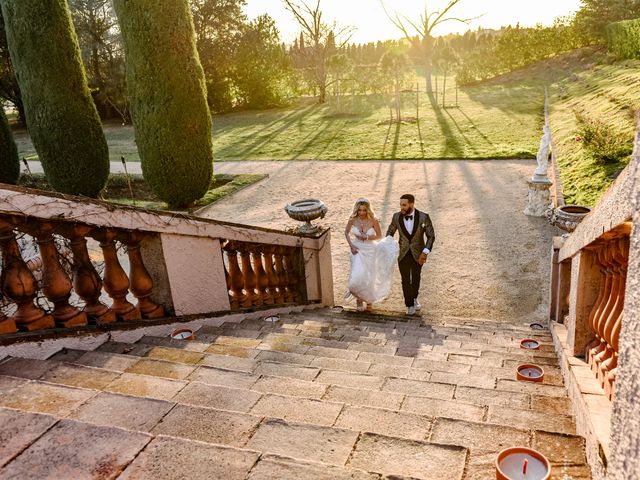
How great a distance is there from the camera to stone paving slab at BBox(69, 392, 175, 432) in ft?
6.57

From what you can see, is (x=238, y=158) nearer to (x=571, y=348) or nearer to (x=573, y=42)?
(x=571, y=348)

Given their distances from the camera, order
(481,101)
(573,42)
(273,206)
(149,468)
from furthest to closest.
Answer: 1. (573,42)
2. (481,101)
3. (273,206)
4. (149,468)

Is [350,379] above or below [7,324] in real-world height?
below

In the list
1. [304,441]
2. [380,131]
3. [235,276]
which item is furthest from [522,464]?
[380,131]

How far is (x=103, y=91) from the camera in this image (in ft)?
108

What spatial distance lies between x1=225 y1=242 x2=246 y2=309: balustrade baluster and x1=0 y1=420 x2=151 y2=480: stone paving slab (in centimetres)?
281

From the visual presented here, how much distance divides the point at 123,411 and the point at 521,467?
5.62ft

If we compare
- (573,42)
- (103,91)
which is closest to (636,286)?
(103,91)

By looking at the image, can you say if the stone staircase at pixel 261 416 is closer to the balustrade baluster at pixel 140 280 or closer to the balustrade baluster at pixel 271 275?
the balustrade baluster at pixel 140 280

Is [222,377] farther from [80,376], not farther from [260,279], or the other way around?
[260,279]

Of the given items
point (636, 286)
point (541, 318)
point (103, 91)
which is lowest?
point (541, 318)

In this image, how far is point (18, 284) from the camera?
2748mm

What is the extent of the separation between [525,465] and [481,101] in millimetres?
31028

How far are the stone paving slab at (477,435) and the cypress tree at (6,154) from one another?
51.6ft
